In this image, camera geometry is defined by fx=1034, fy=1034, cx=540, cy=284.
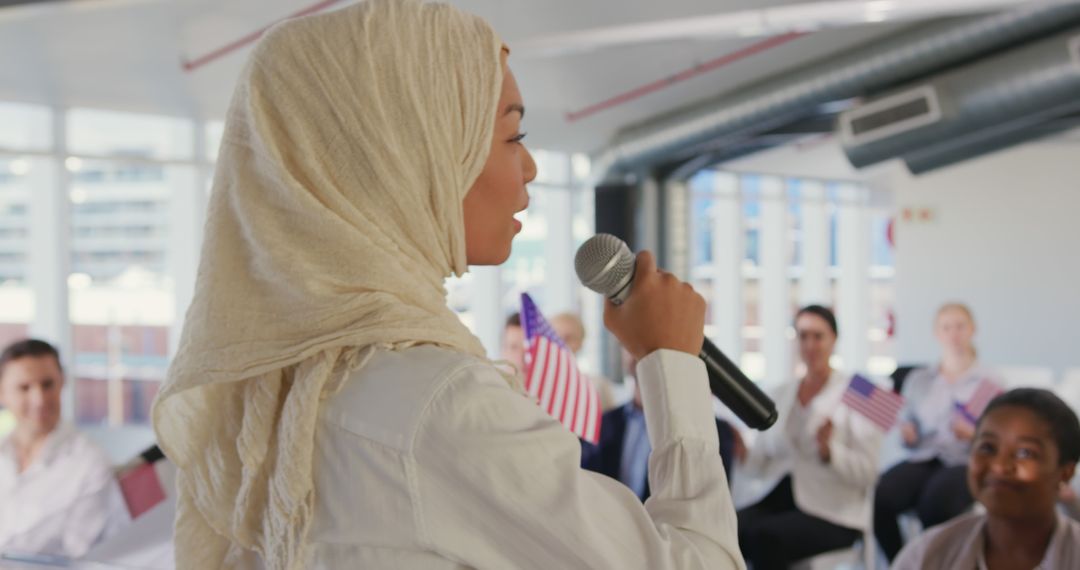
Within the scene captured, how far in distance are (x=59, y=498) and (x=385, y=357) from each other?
339cm

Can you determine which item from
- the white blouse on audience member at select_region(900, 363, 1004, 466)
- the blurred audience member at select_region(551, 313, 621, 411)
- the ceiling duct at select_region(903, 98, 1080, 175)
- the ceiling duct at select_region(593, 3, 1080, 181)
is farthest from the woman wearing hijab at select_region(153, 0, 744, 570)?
the ceiling duct at select_region(903, 98, 1080, 175)

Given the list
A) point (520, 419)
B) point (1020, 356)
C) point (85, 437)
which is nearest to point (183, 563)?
point (520, 419)

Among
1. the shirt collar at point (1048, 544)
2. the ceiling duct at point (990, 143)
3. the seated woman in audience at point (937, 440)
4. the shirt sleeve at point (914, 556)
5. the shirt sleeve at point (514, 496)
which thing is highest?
the ceiling duct at point (990, 143)

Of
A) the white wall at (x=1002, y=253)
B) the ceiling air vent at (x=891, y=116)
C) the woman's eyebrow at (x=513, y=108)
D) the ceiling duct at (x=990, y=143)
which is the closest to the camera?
the woman's eyebrow at (x=513, y=108)

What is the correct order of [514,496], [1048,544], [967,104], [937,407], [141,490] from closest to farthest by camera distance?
1. [514,496]
2. [1048,544]
3. [141,490]
4. [937,407]
5. [967,104]

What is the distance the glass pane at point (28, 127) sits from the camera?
8.09m

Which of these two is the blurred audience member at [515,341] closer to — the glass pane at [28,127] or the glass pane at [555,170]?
the glass pane at [28,127]


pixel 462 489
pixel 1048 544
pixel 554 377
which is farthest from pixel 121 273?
pixel 462 489

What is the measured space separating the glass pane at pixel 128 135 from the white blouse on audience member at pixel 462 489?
839cm

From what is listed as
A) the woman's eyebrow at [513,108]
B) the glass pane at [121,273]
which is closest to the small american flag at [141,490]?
the woman's eyebrow at [513,108]

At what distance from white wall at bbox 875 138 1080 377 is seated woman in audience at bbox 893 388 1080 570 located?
902 centimetres

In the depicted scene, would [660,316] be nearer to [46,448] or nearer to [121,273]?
[46,448]

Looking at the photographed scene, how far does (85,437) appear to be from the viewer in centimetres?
398

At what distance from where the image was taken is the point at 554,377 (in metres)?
2.97
